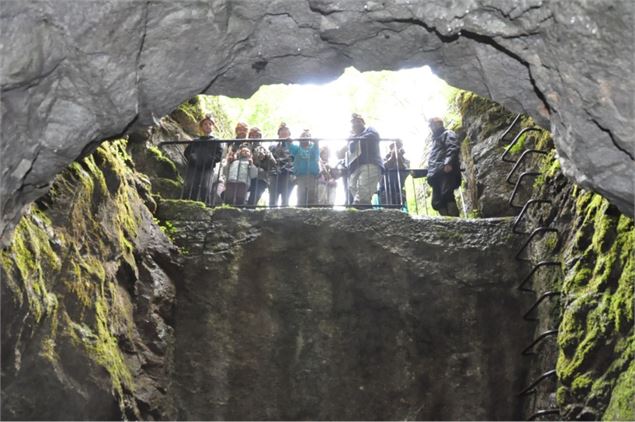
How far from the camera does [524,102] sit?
164 inches

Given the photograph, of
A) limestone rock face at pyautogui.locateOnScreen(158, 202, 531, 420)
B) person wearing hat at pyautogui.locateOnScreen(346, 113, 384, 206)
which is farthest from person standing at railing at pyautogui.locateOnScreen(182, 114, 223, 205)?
person wearing hat at pyautogui.locateOnScreen(346, 113, 384, 206)

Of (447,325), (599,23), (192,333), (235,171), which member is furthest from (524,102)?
(235,171)

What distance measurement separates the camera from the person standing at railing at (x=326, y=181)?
10133 mm

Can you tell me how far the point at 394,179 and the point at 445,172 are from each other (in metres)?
1.06

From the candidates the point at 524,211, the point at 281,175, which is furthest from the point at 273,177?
the point at 524,211

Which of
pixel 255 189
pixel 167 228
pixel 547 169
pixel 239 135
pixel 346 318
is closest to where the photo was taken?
pixel 346 318

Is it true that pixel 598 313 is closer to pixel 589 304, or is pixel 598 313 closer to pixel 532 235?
pixel 589 304

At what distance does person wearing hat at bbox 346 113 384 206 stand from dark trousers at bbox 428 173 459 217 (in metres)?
0.83

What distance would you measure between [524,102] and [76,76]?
2.77m

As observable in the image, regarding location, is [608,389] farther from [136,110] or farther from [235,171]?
[235,171]

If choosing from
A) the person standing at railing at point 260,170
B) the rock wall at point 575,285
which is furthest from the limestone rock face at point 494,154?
the person standing at railing at point 260,170

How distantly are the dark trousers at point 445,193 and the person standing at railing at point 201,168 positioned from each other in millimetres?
3159

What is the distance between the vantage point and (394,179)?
984 centimetres

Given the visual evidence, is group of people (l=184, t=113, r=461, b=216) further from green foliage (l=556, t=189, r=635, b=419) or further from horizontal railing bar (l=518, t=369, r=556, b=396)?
horizontal railing bar (l=518, t=369, r=556, b=396)
